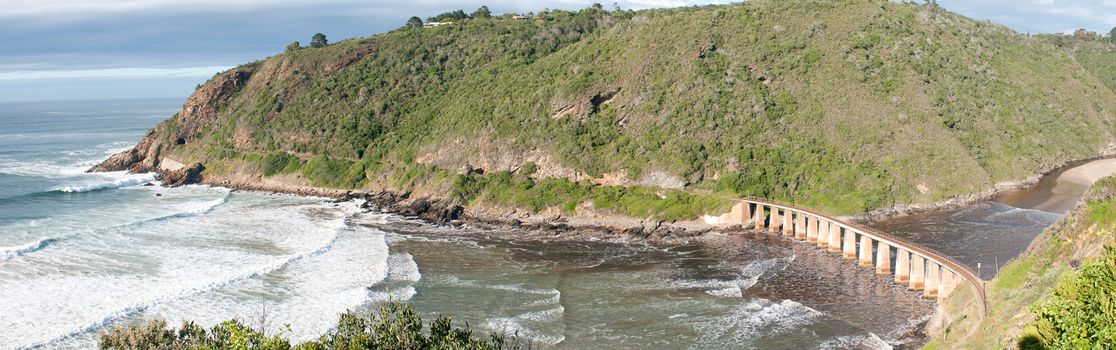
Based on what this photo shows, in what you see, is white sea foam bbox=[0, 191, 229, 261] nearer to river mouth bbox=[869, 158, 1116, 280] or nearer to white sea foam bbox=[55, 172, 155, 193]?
white sea foam bbox=[55, 172, 155, 193]

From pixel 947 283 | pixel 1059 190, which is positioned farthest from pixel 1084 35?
pixel 947 283

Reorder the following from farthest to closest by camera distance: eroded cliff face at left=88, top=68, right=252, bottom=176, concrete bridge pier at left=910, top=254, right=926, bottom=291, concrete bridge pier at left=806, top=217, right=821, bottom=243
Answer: eroded cliff face at left=88, top=68, right=252, bottom=176 < concrete bridge pier at left=806, top=217, right=821, bottom=243 < concrete bridge pier at left=910, top=254, right=926, bottom=291

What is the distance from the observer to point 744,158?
7462 centimetres

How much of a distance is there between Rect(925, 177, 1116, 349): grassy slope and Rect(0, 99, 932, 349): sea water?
3659 mm

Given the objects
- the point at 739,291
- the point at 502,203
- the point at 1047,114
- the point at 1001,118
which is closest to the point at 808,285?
the point at 739,291

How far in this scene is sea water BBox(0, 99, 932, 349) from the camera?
4047 cm

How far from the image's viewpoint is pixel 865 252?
2124 inches

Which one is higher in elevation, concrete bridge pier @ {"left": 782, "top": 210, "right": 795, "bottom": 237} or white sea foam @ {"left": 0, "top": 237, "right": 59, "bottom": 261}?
white sea foam @ {"left": 0, "top": 237, "right": 59, "bottom": 261}

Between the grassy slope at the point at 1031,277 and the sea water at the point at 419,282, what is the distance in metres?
3.66

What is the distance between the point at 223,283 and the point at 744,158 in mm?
45239

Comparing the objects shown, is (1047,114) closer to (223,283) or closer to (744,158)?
(744,158)

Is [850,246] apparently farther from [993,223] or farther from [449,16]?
[449,16]

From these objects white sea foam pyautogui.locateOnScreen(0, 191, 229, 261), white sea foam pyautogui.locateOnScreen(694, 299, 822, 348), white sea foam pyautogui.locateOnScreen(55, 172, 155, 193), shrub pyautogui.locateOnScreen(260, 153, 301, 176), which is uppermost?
shrub pyautogui.locateOnScreen(260, 153, 301, 176)

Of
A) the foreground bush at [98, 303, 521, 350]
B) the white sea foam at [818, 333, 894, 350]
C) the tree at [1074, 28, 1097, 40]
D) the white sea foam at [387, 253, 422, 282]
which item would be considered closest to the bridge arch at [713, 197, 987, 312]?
the white sea foam at [818, 333, 894, 350]
